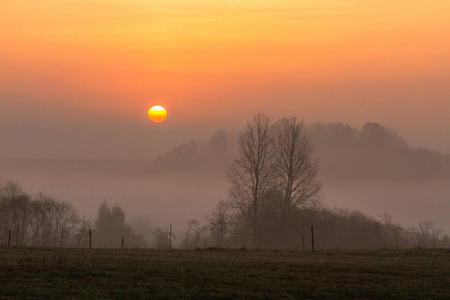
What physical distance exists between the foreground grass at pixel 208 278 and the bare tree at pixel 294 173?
44.7 meters

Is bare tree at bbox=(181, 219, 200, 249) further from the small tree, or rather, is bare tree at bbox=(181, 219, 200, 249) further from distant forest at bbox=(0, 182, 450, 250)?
the small tree

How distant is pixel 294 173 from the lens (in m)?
76.8

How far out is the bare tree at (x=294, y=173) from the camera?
7619 centimetres

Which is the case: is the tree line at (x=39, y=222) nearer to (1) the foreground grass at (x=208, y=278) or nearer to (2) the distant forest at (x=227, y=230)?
A: (2) the distant forest at (x=227, y=230)

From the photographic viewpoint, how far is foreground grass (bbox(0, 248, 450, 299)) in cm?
2073

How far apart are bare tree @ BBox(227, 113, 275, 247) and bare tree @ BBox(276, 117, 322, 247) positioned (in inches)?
59.0

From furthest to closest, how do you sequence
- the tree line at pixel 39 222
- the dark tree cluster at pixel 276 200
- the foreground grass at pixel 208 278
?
the tree line at pixel 39 222, the dark tree cluster at pixel 276 200, the foreground grass at pixel 208 278

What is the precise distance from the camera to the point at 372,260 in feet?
108

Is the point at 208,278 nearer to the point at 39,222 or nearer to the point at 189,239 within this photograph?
the point at 39,222

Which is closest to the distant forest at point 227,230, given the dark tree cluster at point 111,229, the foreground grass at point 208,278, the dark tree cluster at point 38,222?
the dark tree cluster at point 38,222

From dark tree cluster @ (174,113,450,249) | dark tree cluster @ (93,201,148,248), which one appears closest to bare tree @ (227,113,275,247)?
dark tree cluster @ (174,113,450,249)

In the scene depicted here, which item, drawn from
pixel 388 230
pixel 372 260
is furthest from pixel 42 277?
pixel 388 230

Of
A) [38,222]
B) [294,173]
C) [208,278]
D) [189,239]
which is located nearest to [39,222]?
[38,222]

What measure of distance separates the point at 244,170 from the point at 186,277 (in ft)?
185
